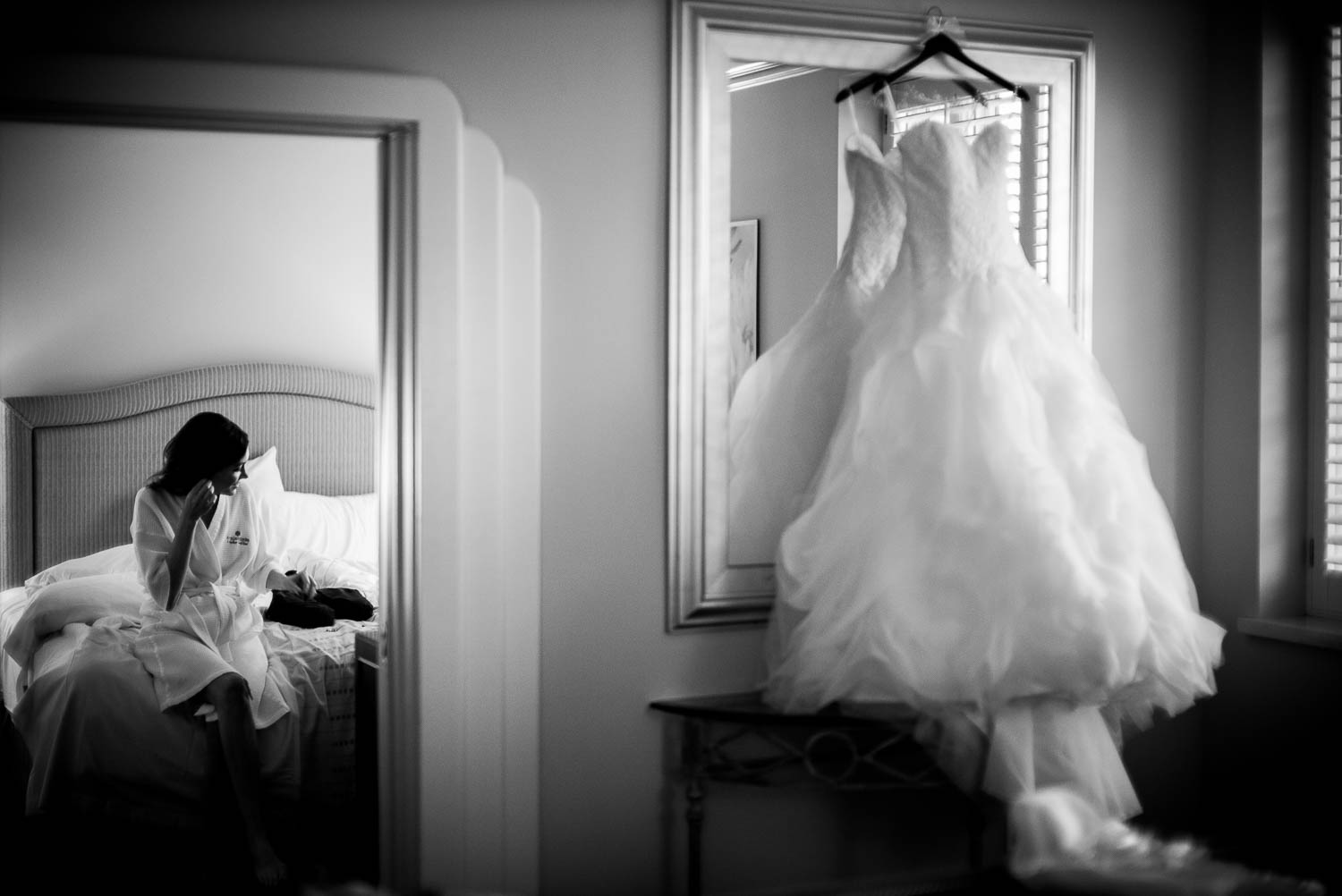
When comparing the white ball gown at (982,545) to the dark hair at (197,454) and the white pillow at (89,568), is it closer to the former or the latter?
the dark hair at (197,454)

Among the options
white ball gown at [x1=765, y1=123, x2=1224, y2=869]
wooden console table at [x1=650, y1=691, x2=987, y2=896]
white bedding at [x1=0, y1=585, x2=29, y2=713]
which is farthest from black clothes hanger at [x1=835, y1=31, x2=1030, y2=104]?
white bedding at [x1=0, y1=585, x2=29, y2=713]

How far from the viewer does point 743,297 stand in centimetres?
248

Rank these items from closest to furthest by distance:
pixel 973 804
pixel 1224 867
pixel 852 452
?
pixel 1224 867
pixel 852 452
pixel 973 804

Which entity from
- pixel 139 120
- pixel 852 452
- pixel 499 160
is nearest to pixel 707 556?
pixel 852 452

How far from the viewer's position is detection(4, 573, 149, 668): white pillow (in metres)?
3.77

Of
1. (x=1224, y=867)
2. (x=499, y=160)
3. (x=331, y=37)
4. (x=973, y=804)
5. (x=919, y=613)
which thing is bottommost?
(x=973, y=804)

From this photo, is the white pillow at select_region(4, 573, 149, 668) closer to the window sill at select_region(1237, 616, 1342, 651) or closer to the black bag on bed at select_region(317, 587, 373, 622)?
the black bag on bed at select_region(317, 587, 373, 622)

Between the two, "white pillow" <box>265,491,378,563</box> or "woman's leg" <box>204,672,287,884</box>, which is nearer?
"woman's leg" <box>204,672,287,884</box>

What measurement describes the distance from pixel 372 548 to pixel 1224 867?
3926 mm

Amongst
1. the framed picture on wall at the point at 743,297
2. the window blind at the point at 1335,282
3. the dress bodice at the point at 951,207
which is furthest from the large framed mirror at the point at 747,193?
the window blind at the point at 1335,282

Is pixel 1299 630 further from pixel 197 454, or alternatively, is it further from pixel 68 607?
pixel 68 607

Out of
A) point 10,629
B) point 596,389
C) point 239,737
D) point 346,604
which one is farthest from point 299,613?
point 596,389

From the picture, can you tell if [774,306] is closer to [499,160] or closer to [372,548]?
[499,160]

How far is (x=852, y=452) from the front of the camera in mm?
2223
